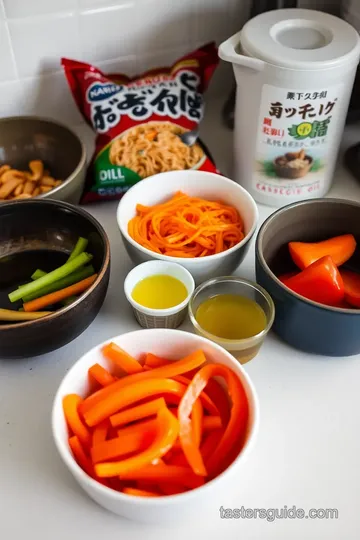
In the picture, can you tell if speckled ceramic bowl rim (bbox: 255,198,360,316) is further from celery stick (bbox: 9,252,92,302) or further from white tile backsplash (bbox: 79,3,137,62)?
white tile backsplash (bbox: 79,3,137,62)

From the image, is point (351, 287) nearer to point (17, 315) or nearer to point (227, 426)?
point (227, 426)

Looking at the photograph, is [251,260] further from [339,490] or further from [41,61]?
[41,61]

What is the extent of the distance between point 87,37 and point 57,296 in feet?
1.59

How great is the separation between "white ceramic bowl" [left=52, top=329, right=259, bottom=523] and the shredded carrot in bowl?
6.4 inches

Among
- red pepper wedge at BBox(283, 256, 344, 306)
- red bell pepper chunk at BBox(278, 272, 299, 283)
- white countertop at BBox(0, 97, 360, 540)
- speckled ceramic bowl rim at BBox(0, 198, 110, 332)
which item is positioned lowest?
white countertop at BBox(0, 97, 360, 540)

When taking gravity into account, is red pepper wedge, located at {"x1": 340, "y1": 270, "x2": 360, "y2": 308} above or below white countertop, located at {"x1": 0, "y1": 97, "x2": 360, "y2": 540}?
above

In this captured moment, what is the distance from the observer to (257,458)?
2.11 feet

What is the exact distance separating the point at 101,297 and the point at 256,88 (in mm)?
374

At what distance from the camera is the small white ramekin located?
0.73 metres

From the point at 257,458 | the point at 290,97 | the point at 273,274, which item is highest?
the point at 290,97

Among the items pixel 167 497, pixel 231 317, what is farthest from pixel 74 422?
pixel 231 317

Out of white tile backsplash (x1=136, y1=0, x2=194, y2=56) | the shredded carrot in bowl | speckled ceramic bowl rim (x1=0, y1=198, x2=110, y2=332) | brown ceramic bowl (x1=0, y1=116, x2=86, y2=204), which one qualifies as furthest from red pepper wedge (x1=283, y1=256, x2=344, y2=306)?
white tile backsplash (x1=136, y1=0, x2=194, y2=56)

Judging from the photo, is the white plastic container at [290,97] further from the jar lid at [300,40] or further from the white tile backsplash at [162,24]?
the white tile backsplash at [162,24]

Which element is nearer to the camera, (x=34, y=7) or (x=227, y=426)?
(x=227, y=426)
